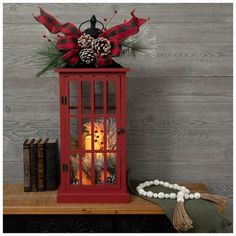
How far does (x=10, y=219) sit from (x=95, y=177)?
1.55 feet

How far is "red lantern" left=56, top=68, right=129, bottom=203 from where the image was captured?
213 centimetres

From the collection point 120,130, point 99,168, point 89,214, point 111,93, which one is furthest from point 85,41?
point 89,214

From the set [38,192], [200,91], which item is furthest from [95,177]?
[200,91]

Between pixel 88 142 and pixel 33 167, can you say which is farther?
pixel 33 167

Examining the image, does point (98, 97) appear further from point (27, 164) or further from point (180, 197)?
point (180, 197)

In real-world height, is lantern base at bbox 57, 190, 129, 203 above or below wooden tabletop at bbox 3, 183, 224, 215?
above

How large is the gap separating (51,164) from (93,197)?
32 centimetres

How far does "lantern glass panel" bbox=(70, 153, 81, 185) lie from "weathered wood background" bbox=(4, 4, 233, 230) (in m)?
0.40

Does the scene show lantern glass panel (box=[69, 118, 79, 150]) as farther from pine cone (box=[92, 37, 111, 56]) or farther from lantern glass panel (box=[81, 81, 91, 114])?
pine cone (box=[92, 37, 111, 56])

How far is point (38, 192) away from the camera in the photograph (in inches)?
91.4

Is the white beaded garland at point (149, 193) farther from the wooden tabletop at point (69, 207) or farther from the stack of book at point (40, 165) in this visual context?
the stack of book at point (40, 165)

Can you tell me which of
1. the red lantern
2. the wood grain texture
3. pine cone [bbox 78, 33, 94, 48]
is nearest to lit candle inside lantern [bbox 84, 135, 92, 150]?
the red lantern

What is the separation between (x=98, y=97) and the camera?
220 cm

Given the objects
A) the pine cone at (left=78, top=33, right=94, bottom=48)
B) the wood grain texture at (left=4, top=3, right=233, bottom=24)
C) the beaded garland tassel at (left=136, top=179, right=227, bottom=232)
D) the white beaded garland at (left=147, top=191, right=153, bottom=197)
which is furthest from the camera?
the wood grain texture at (left=4, top=3, right=233, bottom=24)
